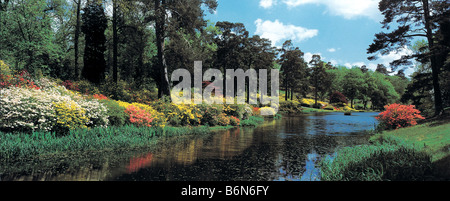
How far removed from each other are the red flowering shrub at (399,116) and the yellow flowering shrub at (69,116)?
17.7 m

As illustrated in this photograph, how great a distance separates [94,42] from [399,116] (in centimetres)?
2919

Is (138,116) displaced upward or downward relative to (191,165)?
upward

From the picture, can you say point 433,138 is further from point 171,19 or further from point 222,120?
point 171,19

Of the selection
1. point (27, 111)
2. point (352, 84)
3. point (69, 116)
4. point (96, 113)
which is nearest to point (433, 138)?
point (96, 113)

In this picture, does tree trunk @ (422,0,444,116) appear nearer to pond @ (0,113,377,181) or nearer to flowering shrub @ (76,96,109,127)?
pond @ (0,113,377,181)

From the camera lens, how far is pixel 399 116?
54.6 feet

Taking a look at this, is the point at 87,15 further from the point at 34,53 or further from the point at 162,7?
the point at 162,7

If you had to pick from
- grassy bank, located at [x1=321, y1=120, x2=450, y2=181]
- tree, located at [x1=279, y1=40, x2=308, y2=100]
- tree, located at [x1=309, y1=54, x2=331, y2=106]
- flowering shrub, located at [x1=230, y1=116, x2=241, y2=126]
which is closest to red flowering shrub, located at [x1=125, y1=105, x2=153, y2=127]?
flowering shrub, located at [x1=230, y1=116, x2=241, y2=126]

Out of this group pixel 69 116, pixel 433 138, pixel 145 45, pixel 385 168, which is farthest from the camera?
pixel 145 45

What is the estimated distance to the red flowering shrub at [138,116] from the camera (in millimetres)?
14077

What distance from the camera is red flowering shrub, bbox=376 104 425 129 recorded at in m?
16.3

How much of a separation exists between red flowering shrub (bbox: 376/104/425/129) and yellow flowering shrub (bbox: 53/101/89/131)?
17.7 m
